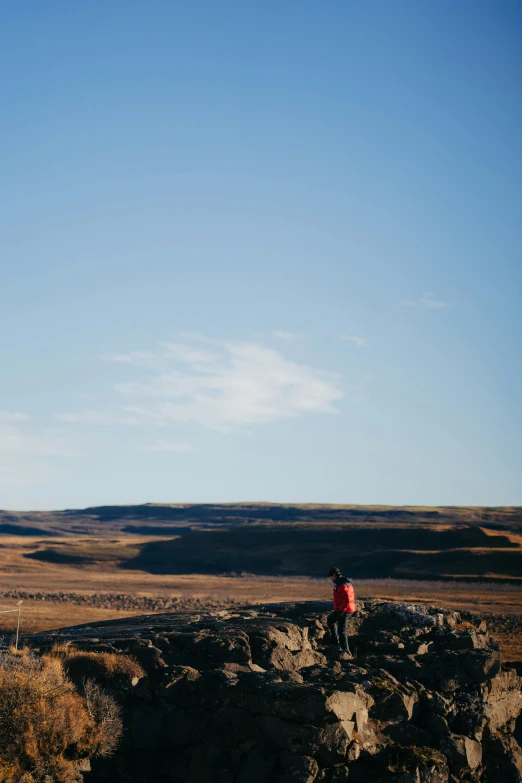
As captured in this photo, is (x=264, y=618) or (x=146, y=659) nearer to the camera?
(x=146, y=659)

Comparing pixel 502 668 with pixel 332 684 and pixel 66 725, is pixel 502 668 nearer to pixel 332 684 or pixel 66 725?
pixel 332 684

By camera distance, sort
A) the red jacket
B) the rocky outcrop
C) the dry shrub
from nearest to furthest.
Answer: the dry shrub
the rocky outcrop
the red jacket

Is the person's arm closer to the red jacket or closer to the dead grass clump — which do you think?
the red jacket

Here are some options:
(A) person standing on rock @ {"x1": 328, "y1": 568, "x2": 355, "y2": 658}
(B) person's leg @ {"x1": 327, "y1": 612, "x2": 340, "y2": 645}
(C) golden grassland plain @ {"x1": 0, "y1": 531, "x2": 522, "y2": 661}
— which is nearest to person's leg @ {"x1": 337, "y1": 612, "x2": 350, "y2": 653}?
(A) person standing on rock @ {"x1": 328, "y1": 568, "x2": 355, "y2": 658}

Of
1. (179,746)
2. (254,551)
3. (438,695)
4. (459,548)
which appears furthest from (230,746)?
(254,551)

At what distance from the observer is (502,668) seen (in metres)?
15.4

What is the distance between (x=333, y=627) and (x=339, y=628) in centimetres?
30

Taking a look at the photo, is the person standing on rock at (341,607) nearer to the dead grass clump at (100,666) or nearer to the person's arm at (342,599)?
the person's arm at (342,599)

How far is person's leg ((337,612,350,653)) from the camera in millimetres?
16097

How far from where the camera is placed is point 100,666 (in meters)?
13.4

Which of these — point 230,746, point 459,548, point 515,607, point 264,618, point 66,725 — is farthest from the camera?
point 459,548

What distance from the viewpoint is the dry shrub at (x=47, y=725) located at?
35.8 feet

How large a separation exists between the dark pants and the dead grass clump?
455 cm

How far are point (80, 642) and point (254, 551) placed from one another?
77200mm
